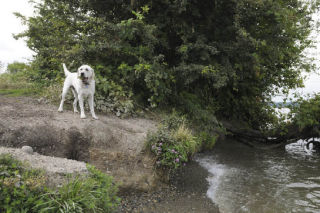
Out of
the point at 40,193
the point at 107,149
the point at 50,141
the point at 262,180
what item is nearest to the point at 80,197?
the point at 40,193

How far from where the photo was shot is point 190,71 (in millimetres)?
7449

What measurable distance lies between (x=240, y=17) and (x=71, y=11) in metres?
6.29

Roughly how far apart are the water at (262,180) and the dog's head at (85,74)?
12.9 ft

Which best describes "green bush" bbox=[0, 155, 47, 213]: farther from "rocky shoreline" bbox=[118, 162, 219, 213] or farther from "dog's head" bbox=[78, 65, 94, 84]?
"dog's head" bbox=[78, 65, 94, 84]

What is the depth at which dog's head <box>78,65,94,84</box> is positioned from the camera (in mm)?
5044

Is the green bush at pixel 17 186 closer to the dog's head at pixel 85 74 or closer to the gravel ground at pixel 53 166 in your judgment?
the gravel ground at pixel 53 166

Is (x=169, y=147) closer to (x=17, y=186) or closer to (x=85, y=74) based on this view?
(x=85, y=74)

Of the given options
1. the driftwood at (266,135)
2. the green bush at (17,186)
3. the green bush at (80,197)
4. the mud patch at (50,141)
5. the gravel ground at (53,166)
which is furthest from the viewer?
the driftwood at (266,135)

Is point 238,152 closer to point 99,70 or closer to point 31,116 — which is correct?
point 99,70

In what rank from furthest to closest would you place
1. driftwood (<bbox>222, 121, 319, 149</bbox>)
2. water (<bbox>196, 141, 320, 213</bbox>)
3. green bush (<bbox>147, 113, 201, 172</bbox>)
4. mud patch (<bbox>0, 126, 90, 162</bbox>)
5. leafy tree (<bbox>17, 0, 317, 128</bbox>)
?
driftwood (<bbox>222, 121, 319, 149</bbox>)
leafy tree (<bbox>17, 0, 317, 128</bbox>)
water (<bbox>196, 141, 320, 213</bbox>)
green bush (<bbox>147, 113, 201, 172</bbox>)
mud patch (<bbox>0, 126, 90, 162</bbox>)

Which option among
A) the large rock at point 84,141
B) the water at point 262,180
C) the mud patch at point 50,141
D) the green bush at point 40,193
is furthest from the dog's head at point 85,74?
the water at point 262,180

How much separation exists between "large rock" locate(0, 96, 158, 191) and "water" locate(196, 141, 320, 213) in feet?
6.33

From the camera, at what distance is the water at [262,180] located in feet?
16.8

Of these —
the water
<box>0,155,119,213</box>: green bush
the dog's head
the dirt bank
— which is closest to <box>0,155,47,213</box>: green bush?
<box>0,155,119,213</box>: green bush
